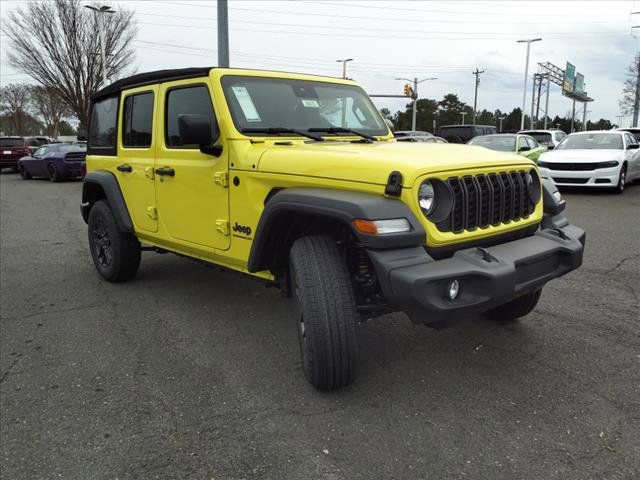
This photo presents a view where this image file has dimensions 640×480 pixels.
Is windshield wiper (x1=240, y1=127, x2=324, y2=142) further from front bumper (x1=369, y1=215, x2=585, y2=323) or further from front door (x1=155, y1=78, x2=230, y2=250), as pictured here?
front bumper (x1=369, y1=215, x2=585, y2=323)

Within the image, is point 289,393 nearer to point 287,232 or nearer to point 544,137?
point 287,232

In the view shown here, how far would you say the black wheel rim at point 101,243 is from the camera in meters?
5.43

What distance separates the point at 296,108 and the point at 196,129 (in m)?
0.91

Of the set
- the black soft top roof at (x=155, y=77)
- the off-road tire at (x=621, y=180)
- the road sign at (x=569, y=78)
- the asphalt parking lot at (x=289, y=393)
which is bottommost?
the asphalt parking lot at (x=289, y=393)

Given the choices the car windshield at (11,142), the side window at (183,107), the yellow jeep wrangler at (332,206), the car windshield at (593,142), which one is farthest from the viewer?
the car windshield at (11,142)

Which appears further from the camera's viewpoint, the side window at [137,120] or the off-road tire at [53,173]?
the off-road tire at [53,173]

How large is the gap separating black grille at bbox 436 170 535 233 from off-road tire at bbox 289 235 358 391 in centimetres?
61

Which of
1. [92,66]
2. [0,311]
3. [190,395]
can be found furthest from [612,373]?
[92,66]

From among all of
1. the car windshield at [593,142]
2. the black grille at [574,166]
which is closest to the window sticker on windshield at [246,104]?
the black grille at [574,166]

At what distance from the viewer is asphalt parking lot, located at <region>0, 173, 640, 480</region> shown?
2.55 metres

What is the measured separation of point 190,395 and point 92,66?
3075 cm

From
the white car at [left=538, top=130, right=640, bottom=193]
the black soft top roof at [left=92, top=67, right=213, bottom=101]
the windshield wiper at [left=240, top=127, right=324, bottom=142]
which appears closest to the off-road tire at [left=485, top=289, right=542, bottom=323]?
the windshield wiper at [left=240, top=127, right=324, bottom=142]

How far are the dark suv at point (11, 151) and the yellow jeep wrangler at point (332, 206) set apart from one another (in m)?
22.8

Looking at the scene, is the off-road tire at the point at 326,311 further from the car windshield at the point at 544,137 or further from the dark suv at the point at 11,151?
the dark suv at the point at 11,151
